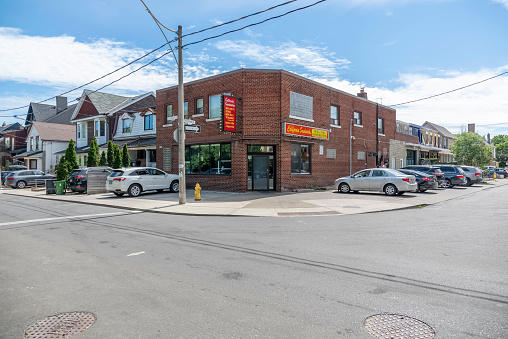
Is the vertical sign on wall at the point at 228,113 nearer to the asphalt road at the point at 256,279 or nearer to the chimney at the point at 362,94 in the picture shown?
the asphalt road at the point at 256,279

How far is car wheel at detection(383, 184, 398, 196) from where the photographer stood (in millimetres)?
17969

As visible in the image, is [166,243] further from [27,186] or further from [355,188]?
[27,186]

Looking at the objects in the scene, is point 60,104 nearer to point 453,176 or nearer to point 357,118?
point 357,118

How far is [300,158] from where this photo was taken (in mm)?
21578

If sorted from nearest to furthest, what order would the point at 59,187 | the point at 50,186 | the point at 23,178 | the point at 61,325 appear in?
the point at 61,325 → the point at 59,187 → the point at 50,186 → the point at 23,178

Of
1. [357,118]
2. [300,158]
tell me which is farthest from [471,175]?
[300,158]

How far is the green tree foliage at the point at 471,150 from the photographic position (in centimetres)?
3659

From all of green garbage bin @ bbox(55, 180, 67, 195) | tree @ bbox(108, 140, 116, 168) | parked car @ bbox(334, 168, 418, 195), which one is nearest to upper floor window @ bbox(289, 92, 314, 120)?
parked car @ bbox(334, 168, 418, 195)

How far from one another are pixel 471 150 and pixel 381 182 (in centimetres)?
2521

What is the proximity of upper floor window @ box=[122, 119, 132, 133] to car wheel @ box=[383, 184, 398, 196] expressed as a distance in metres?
24.7

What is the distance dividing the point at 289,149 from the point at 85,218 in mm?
12346

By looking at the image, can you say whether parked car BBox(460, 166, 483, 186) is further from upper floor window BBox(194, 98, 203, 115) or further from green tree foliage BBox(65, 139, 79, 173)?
green tree foliage BBox(65, 139, 79, 173)

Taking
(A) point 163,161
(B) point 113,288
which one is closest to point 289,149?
(A) point 163,161

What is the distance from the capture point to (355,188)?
19234mm
